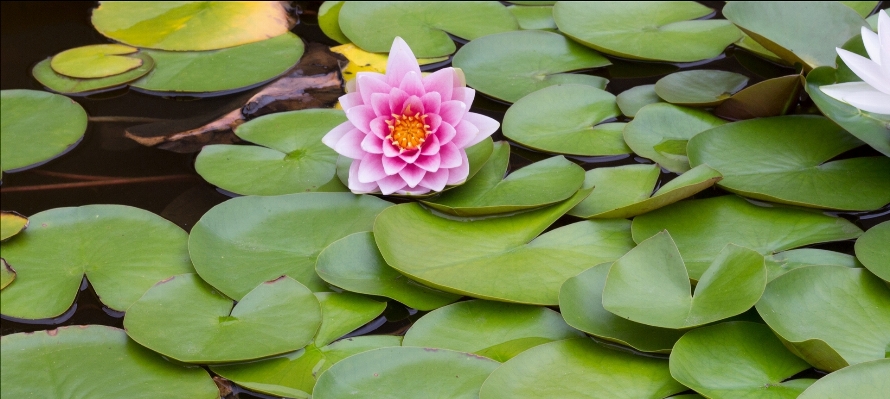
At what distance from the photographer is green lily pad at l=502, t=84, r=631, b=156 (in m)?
1.76

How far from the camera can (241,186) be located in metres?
1.69

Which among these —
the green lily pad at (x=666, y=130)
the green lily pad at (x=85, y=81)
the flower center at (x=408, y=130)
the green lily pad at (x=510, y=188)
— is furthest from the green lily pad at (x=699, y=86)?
the green lily pad at (x=85, y=81)

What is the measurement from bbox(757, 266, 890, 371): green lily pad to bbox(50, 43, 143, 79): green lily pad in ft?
6.18

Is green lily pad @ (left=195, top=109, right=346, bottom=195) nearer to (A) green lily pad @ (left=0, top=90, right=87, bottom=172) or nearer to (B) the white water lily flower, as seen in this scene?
(A) green lily pad @ (left=0, top=90, right=87, bottom=172)

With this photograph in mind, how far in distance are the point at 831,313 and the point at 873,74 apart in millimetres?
511

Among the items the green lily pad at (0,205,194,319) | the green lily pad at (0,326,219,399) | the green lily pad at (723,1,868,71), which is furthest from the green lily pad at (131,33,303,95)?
the green lily pad at (723,1,868,71)

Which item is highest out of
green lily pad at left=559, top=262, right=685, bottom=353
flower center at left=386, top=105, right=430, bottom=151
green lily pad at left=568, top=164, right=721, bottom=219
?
flower center at left=386, top=105, right=430, bottom=151

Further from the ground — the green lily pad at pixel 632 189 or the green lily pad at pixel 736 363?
the green lily pad at pixel 632 189

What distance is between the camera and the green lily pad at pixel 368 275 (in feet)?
4.60

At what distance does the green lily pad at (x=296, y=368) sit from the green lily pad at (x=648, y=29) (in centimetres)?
120

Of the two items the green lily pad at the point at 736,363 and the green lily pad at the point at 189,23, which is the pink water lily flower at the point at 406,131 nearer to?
the green lily pad at the point at 736,363

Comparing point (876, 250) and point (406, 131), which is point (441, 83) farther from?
point (876, 250)

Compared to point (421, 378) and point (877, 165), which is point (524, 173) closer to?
point (421, 378)

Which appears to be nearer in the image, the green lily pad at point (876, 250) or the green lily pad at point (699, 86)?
the green lily pad at point (876, 250)
